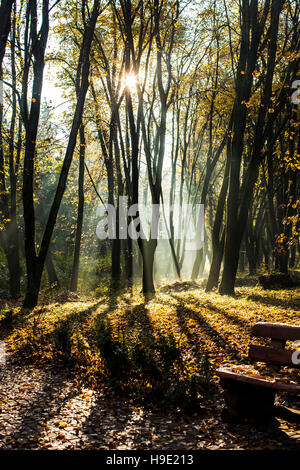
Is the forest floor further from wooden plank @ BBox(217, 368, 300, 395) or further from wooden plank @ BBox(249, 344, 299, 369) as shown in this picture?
wooden plank @ BBox(249, 344, 299, 369)

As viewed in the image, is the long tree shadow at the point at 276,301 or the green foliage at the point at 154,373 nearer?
the green foliage at the point at 154,373

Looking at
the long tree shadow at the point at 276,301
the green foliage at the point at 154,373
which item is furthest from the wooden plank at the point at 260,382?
the long tree shadow at the point at 276,301

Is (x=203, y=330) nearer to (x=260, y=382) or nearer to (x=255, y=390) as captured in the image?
(x=255, y=390)

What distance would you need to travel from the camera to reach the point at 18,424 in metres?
4.54

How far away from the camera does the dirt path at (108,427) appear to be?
3951mm

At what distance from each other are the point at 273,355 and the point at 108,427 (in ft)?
6.83

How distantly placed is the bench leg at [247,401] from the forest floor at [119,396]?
0.13m

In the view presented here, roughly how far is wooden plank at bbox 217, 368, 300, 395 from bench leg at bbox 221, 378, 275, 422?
0.14 meters

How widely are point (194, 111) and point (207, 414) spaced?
21.5 meters

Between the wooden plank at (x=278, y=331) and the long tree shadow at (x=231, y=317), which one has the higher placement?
the wooden plank at (x=278, y=331)

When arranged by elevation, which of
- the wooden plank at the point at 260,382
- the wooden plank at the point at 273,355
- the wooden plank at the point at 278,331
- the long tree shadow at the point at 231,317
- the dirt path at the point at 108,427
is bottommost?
the dirt path at the point at 108,427

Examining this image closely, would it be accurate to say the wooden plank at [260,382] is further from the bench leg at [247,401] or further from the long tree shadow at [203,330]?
the long tree shadow at [203,330]
